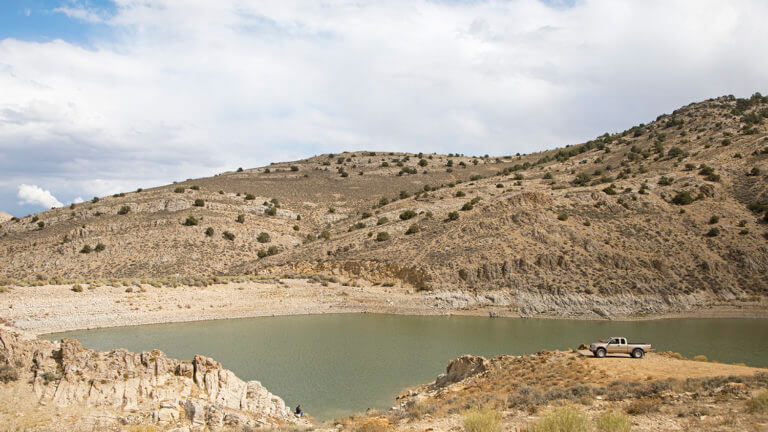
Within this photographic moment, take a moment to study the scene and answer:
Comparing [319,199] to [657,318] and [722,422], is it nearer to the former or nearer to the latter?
[657,318]

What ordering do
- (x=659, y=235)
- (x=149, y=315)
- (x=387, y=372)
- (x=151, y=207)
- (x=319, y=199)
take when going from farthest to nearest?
(x=319, y=199) → (x=151, y=207) → (x=659, y=235) → (x=149, y=315) → (x=387, y=372)

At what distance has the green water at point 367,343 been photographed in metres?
20.8

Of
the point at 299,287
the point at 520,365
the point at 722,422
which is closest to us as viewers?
the point at 722,422

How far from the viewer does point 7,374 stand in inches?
505

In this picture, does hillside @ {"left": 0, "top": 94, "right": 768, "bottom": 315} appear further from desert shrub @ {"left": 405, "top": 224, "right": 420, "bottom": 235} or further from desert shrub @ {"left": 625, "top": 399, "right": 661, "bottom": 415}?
desert shrub @ {"left": 625, "top": 399, "right": 661, "bottom": 415}

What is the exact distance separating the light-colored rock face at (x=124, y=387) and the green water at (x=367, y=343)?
4.69m

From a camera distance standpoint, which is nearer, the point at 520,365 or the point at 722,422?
the point at 722,422

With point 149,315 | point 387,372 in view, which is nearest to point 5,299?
point 149,315

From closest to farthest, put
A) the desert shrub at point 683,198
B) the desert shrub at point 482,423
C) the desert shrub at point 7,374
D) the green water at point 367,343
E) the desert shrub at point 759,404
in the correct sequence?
the desert shrub at point 759,404, the desert shrub at point 482,423, the desert shrub at point 7,374, the green water at point 367,343, the desert shrub at point 683,198

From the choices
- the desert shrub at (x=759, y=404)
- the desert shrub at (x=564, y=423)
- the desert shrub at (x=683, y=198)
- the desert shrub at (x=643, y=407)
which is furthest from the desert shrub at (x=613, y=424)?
the desert shrub at (x=683, y=198)

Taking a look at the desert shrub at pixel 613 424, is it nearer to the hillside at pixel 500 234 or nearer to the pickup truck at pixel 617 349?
the pickup truck at pixel 617 349

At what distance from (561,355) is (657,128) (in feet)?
285

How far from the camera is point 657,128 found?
88.4 metres

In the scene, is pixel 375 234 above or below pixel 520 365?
above
